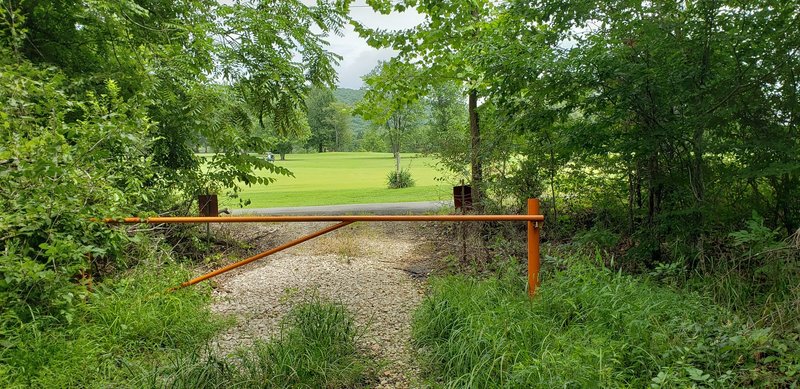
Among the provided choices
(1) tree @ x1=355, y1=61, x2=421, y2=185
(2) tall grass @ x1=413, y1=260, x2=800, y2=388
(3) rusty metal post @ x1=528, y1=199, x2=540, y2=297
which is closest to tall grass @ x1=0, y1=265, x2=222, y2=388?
(2) tall grass @ x1=413, y1=260, x2=800, y2=388

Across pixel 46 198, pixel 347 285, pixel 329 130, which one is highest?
pixel 329 130

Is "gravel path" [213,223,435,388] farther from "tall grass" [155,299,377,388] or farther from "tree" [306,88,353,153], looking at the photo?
"tree" [306,88,353,153]

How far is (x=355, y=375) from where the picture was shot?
2521 millimetres

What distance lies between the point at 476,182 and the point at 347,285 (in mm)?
2274

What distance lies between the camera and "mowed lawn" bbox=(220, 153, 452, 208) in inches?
476

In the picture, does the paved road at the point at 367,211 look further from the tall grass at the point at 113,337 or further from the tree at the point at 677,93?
the tall grass at the point at 113,337

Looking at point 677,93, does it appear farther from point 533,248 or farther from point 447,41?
point 447,41

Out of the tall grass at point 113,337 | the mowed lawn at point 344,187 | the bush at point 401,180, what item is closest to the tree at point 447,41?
the mowed lawn at point 344,187

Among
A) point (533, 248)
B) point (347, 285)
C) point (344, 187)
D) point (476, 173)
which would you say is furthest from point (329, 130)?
point (533, 248)

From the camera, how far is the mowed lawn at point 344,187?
12.1 metres

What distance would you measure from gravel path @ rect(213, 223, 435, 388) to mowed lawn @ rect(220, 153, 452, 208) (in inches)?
48.3

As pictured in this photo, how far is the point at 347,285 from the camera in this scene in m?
4.56

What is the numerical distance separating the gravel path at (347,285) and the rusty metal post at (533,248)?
3.31 ft

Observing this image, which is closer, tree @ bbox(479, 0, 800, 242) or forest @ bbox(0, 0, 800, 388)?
forest @ bbox(0, 0, 800, 388)
